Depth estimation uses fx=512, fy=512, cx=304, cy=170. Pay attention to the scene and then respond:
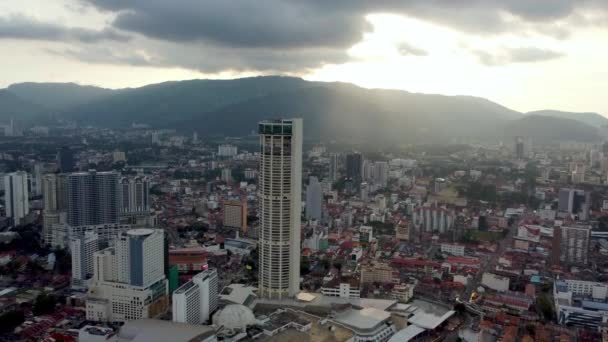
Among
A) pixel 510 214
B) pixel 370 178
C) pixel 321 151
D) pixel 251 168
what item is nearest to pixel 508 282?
pixel 510 214

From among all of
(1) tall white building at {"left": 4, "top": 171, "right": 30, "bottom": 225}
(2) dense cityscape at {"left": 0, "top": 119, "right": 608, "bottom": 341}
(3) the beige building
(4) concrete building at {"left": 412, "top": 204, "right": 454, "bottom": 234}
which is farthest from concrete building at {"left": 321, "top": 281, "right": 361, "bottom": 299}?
(1) tall white building at {"left": 4, "top": 171, "right": 30, "bottom": 225}

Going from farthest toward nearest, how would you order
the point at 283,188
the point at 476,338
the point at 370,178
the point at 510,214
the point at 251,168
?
the point at 251,168, the point at 370,178, the point at 510,214, the point at 283,188, the point at 476,338

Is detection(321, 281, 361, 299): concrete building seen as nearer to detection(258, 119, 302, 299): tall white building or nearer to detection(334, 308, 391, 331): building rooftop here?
detection(258, 119, 302, 299): tall white building

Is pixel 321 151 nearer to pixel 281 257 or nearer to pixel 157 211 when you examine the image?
pixel 157 211

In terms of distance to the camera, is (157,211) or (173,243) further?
(157,211)

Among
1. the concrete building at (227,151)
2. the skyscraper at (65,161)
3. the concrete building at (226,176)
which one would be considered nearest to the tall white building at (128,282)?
the concrete building at (226,176)

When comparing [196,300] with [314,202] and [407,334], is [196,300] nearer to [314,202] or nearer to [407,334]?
[407,334]
